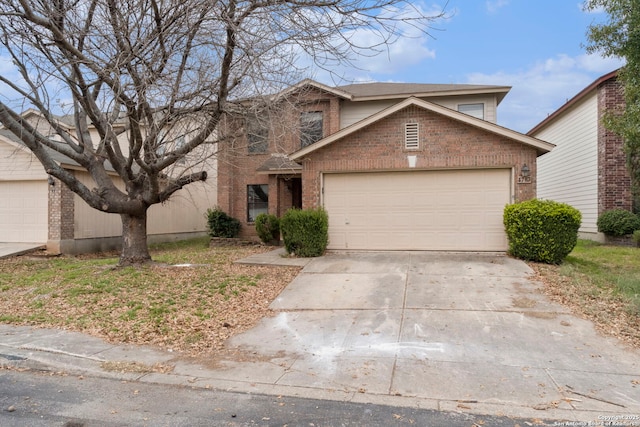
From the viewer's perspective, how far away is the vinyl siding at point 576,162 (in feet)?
53.8

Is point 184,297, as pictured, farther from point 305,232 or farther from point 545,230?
point 545,230

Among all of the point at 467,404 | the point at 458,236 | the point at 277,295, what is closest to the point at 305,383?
the point at 467,404

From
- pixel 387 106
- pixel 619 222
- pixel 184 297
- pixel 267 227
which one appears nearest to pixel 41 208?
pixel 267 227

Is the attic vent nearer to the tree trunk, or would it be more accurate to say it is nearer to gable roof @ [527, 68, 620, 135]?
gable roof @ [527, 68, 620, 135]

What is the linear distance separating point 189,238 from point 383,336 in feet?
53.5

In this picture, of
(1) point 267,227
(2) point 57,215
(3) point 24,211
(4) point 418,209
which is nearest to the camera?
(4) point 418,209

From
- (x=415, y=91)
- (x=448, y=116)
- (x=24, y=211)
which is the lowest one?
(x=24, y=211)

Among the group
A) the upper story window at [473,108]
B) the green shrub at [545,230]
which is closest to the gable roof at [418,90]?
the upper story window at [473,108]

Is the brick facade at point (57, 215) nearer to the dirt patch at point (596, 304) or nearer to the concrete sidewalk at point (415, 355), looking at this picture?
the concrete sidewalk at point (415, 355)

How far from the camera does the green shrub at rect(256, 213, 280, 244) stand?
1577cm

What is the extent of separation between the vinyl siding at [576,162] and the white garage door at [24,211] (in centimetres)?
2013

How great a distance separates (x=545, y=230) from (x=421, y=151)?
378 cm

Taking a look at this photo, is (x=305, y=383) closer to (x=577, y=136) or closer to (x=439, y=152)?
(x=439, y=152)

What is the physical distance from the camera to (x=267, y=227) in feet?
51.7
